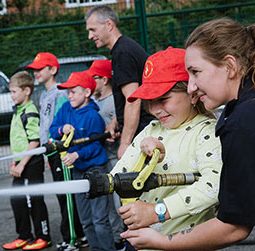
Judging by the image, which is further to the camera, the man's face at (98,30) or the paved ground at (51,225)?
the paved ground at (51,225)

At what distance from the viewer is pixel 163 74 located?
8.78 ft

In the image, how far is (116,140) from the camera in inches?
215

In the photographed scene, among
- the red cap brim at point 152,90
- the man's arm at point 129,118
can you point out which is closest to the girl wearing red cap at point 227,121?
the red cap brim at point 152,90

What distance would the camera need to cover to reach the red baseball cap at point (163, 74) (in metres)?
2.66

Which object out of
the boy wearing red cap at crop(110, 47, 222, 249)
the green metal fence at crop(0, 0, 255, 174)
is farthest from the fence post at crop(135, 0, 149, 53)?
the boy wearing red cap at crop(110, 47, 222, 249)

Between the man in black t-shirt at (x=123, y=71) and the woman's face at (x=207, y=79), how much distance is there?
2.64 metres

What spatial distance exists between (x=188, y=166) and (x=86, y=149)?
2.77 meters

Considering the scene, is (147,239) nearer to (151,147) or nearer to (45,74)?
(151,147)

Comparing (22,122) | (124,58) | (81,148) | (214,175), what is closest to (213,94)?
(214,175)

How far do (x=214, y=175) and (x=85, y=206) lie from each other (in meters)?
3.18

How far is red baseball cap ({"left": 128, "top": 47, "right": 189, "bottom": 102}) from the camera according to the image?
8.73ft

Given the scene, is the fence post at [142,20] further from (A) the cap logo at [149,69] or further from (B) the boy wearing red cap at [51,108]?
(A) the cap logo at [149,69]

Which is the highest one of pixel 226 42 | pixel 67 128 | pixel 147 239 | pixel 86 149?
pixel 226 42

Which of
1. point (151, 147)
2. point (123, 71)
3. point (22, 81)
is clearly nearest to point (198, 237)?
point (151, 147)
